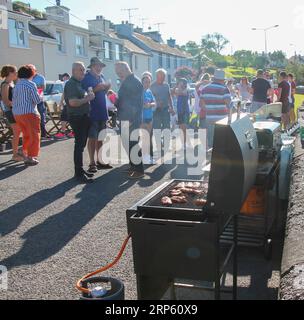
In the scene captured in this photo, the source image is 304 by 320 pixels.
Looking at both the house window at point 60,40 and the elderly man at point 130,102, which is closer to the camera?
the elderly man at point 130,102

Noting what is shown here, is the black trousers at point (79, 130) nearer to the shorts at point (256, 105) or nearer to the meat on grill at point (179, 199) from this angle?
the meat on grill at point (179, 199)

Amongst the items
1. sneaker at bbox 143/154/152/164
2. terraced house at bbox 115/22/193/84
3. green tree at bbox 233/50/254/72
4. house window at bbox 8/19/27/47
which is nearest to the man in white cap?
sneaker at bbox 143/154/152/164

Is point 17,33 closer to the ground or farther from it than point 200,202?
farther from it

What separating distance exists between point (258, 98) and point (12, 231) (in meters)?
8.90

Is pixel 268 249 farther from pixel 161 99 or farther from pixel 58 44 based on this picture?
pixel 58 44

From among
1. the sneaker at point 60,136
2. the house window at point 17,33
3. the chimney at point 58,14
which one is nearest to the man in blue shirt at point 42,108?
the sneaker at point 60,136

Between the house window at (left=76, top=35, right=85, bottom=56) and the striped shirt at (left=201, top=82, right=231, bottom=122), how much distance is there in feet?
91.0

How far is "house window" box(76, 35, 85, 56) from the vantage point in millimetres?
33906

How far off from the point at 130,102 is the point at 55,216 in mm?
2753

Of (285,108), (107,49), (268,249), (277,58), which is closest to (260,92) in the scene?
(285,108)

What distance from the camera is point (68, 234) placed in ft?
15.9

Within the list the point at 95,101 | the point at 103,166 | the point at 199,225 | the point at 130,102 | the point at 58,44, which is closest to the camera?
the point at 199,225

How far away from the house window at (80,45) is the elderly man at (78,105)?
91.9 feet

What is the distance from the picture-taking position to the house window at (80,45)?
33906 mm
